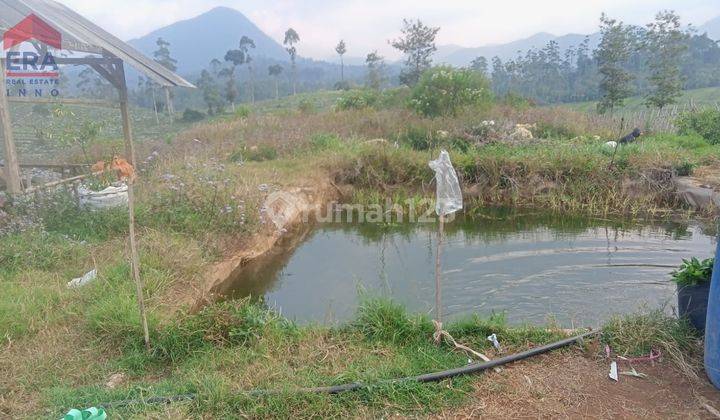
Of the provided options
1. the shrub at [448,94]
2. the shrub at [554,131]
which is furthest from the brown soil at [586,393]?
the shrub at [448,94]

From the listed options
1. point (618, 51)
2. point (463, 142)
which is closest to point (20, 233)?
point (463, 142)

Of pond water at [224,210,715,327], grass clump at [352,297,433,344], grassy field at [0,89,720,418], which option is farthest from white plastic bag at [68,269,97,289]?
grass clump at [352,297,433,344]

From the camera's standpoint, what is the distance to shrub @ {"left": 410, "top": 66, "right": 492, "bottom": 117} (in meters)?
11.9

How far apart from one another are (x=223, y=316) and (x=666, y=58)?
16.6 meters

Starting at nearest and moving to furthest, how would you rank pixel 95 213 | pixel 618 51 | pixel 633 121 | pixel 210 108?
pixel 95 213
pixel 633 121
pixel 618 51
pixel 210 108

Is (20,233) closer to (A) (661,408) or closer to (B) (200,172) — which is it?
(B) (200,172)

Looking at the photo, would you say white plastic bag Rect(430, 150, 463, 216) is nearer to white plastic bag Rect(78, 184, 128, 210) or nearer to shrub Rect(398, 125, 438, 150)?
white plastic bag Rect(78, 184, 128, 210)

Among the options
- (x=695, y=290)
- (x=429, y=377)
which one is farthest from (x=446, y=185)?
(x=695, y=290)

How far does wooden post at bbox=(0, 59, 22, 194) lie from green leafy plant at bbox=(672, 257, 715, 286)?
5854 mm

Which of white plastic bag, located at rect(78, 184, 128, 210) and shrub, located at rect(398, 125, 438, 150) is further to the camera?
shrub, located at rect(398, 125, 438, 150)

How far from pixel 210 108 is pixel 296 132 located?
Answer: 65.2ft

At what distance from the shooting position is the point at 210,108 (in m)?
28.4

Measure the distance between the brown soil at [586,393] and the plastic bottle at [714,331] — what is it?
10 cm

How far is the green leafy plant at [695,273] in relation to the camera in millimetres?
2887
